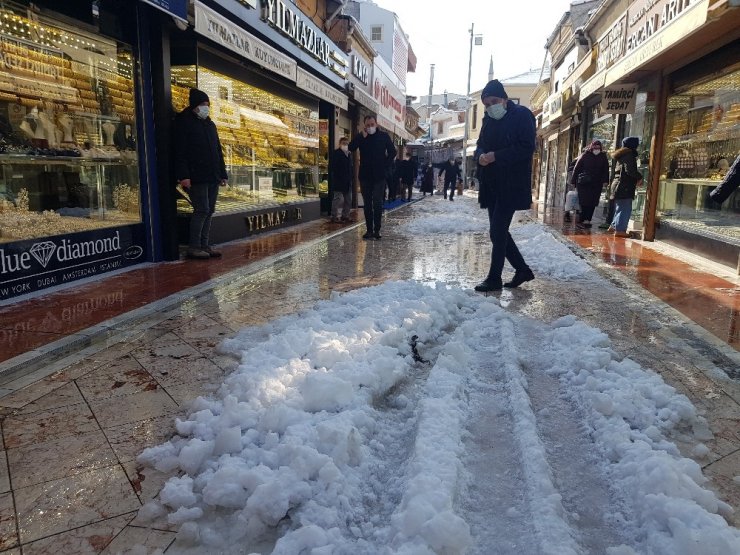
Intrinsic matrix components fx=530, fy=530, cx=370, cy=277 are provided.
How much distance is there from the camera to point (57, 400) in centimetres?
270

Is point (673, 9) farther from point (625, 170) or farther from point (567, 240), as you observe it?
point (567, 240)

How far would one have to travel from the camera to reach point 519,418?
98.7 inches

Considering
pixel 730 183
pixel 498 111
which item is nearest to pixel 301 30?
pixel 498 111

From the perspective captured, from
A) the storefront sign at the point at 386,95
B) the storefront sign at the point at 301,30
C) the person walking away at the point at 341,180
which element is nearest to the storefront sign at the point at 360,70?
the storefront sign at the point at 386,95

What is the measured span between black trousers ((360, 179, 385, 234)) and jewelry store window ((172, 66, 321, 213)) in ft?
→ 6.58

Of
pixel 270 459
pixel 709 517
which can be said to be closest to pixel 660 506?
pixel 709 517

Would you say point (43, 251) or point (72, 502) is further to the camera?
point (43, 251)

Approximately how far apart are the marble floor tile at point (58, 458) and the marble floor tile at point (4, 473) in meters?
0.01

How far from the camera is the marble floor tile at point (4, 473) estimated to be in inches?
77.4

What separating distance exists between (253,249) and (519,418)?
19.0ft

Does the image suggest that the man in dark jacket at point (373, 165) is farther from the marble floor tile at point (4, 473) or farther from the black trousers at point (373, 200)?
the marble floor tile at point (4, 473)

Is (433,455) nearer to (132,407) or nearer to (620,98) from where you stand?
(132,407)

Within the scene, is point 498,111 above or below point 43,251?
above

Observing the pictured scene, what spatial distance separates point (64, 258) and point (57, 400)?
272cm
